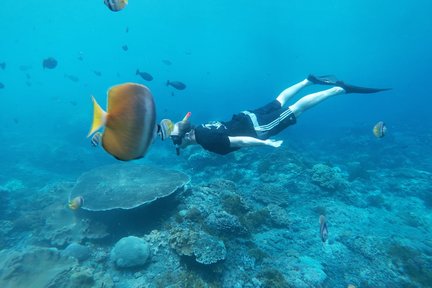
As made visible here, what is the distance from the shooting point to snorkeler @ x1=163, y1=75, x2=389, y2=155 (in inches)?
212

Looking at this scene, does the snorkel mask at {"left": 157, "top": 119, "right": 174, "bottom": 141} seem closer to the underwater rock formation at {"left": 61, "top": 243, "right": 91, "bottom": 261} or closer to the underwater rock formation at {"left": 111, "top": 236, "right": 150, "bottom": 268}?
the underwater rock formation at {"left": 111, "top": 236, "right": 150, "bottom": 268}

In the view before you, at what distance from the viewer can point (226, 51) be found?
160 meters

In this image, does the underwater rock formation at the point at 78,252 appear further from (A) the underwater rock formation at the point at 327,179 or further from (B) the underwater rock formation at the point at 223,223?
(A) the underwater rock formation at the point at 327,179

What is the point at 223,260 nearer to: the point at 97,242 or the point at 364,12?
the point at 97,242

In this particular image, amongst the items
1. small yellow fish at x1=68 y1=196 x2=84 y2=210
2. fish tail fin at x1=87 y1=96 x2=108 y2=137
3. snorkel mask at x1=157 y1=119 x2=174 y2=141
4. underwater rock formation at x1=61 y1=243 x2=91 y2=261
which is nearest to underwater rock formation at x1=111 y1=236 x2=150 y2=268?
underwater rock formation at x1=61 y1=243 x2=91 y2=261

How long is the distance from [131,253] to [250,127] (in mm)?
3912

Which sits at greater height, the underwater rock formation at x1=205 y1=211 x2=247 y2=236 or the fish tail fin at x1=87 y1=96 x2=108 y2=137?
the fish tail fin at x1=87 y1=96 x2=108 y2=137

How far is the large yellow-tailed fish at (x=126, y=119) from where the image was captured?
4.21 feet

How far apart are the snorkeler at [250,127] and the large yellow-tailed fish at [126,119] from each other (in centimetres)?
285

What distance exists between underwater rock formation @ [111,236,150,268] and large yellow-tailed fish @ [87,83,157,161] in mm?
5171

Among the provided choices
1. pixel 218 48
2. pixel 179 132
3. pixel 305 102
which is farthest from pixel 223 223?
pixel 218 48

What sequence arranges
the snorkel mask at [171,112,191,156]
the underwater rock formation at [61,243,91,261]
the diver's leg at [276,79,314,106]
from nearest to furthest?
1. the snorkel mask at [171,112,191,156]
2. the underwater rock formation at [61,243,91,261]
3. the diver's leg at [276,79,314,106]

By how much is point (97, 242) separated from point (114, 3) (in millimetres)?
6024

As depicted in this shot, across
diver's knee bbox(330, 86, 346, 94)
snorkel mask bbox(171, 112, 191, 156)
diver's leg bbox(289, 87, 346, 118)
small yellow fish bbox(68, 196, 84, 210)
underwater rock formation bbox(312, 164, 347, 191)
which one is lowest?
small yellow fish bbox(68, 196, 84, 210)
